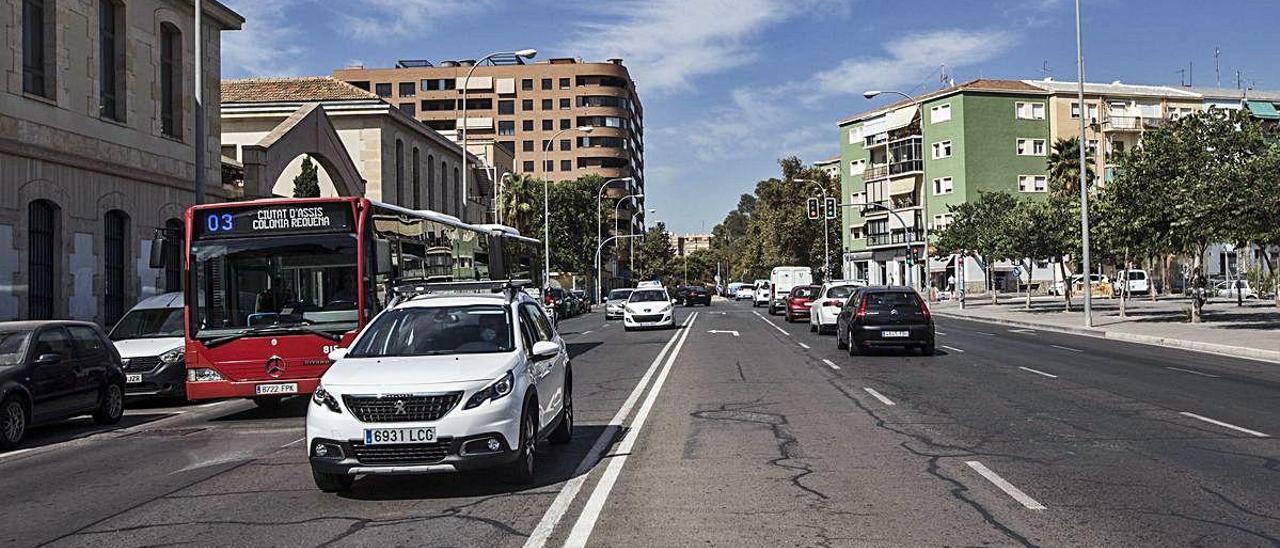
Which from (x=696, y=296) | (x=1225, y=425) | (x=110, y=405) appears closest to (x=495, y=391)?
(x=1225, y=425)

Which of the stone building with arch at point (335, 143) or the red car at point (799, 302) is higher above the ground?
the stone building with arch at point (335, 143)

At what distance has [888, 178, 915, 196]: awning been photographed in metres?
88.1

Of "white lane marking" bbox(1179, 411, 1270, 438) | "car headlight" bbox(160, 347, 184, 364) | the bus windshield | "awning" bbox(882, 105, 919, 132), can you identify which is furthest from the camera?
"awning" bbox(882, 105, 919, 132)

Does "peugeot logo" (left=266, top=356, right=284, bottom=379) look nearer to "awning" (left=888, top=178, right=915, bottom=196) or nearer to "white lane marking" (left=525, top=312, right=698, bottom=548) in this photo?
"white lane marking" (left=525, top=312, right=698, bottom=548)

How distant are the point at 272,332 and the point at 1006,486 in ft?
30.4

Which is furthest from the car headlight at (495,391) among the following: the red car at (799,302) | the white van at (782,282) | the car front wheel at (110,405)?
the white van at (782,282)

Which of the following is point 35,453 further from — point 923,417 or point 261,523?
point 923,417

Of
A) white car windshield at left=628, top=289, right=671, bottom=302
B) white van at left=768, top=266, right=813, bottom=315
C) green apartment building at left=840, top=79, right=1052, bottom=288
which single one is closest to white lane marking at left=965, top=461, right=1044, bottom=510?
white car windshield at left=628, top=289, right=671, bottom=302

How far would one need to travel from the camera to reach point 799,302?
44312 millimetres

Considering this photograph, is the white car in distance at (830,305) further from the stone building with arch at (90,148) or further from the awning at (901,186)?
the awning at (901,186)

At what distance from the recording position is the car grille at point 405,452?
7.85m

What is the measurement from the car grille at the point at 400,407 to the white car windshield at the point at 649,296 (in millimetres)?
30556

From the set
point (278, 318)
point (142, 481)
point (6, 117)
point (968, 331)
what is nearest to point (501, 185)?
point (968, 331)

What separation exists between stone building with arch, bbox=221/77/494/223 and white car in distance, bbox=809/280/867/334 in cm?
1168
